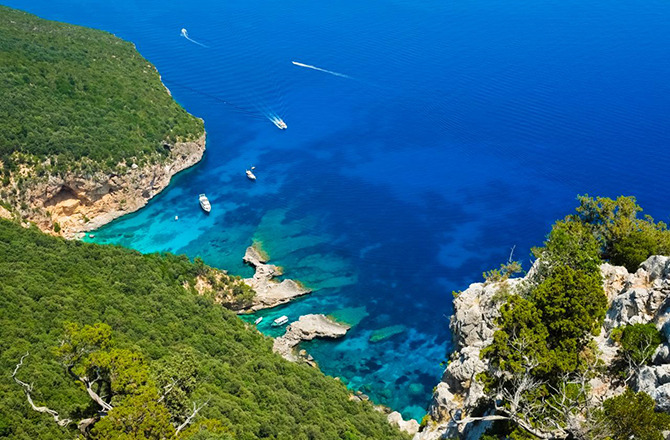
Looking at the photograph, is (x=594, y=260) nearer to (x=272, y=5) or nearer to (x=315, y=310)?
(x=315, y=310)

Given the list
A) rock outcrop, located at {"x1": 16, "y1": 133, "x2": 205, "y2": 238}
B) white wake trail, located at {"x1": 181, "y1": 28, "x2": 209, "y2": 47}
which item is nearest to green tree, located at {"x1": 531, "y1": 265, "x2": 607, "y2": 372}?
rock outcrop, located at {"x1": 16, "y1": 133, "x2": 205, "y2": 238}

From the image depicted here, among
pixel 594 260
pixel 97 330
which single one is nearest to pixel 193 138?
pixel 97 330

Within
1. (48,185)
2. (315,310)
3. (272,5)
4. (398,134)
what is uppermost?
(272,5)

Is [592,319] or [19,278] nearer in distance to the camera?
[592,319]

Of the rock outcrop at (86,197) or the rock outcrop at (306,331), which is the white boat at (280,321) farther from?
the rock outcrop at (86,197)

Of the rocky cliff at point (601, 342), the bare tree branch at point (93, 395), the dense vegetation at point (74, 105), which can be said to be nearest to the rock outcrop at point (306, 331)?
the rocky cliff at point (601, 342)

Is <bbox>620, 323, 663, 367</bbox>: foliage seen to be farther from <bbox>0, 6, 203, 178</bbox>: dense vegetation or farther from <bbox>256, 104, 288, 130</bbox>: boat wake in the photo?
<bbox>256, 104, 288, 130</bbox>: boat wake

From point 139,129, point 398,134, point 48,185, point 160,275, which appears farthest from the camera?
point 398,134
